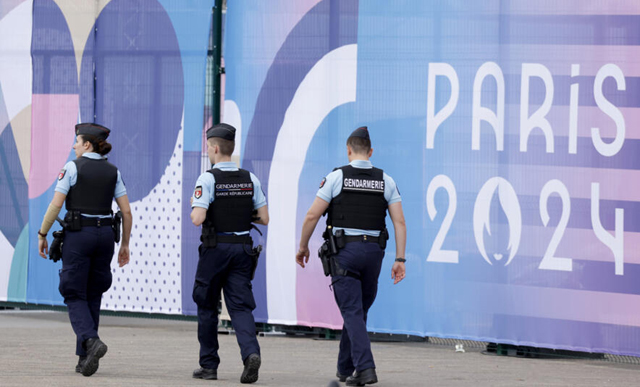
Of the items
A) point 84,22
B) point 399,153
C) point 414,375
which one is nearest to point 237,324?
point 414,375

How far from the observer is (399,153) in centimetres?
1070

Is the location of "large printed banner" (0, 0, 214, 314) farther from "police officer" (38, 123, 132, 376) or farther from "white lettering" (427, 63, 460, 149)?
"police officer" (38, 123, 132, 376)

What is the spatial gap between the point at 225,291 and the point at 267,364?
140 centimetres

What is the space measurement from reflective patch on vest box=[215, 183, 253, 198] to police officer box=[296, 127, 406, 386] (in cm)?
54

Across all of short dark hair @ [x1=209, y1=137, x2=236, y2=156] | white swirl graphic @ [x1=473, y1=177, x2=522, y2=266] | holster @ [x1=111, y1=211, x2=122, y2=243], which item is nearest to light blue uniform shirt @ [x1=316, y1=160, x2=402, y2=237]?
short dark hair @ [x1=209, y1=137, x2=236, y2=156]

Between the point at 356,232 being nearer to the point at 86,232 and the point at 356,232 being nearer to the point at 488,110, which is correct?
the point at 86,232

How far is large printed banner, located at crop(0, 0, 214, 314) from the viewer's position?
11805mm

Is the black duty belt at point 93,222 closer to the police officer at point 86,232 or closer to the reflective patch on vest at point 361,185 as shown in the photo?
the police officer at point 86,232

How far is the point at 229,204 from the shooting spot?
8047 millimetres

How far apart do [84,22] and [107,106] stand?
98 centimetres

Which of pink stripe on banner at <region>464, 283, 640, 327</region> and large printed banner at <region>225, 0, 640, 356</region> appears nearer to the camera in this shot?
pink stripe on banner at <region>464, 283, 640, 327</region>

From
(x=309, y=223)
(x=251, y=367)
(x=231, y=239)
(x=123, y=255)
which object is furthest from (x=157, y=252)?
(x=309, y=223)

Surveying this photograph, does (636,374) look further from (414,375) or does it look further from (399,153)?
(399,153)

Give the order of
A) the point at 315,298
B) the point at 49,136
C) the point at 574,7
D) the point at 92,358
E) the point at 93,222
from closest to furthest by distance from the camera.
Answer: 1. the point at 92,358
2. the point at 93,222
3. the point at 574,7
4. the point at 315,298
5. the point at 49,136
